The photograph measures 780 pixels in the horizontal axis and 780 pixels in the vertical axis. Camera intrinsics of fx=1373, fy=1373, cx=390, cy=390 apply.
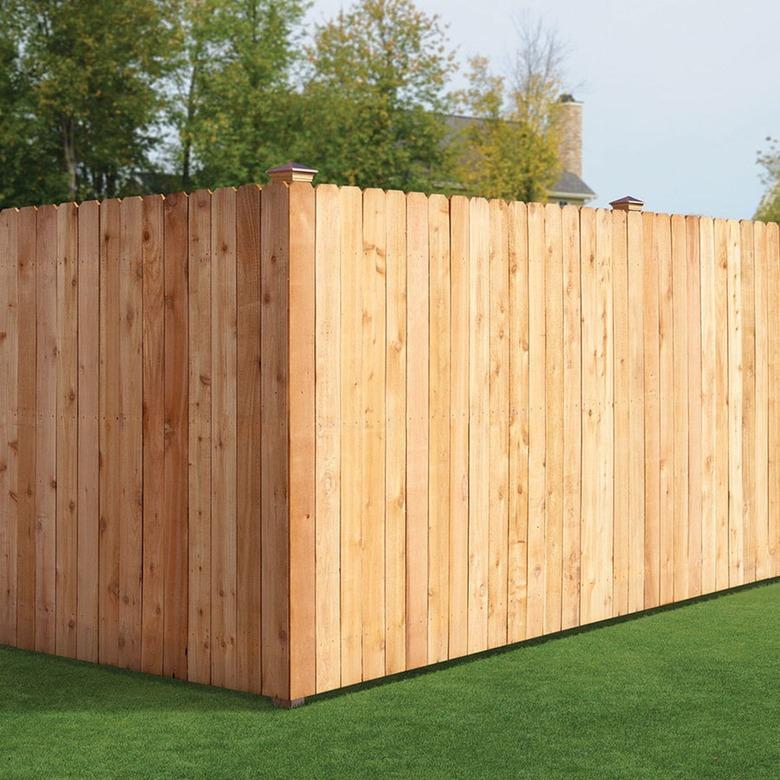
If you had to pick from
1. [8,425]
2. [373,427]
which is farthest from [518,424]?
[8,425]

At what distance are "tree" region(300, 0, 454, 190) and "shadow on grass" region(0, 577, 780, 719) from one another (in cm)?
3440

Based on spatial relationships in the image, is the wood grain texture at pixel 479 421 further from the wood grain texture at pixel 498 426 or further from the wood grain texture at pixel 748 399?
the wood grain texture at pixel 748 399

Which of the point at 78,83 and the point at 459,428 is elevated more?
the point at 78,83

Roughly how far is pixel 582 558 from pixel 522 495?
596 millimetres

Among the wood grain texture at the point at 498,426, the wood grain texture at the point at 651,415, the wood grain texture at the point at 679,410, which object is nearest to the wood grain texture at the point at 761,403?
the wood grain texture at the point at 679,410

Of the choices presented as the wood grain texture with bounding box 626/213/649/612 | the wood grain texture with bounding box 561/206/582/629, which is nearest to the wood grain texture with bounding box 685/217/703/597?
the wood grain texture with bounding box 626/213/649/612

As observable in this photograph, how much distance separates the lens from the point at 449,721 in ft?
16.7

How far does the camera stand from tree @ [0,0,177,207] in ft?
122

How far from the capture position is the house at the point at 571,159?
172 feet

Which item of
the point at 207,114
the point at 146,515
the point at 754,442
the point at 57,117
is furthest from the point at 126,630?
the point at 207,114

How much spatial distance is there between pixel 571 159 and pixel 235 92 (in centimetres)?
2166

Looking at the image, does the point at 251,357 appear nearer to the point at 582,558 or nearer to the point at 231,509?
the point at 231,509

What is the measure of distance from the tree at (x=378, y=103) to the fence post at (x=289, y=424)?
34925mm

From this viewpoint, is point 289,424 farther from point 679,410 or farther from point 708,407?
point 708,407
